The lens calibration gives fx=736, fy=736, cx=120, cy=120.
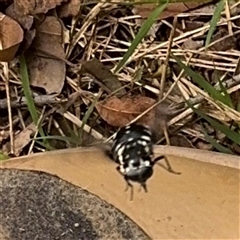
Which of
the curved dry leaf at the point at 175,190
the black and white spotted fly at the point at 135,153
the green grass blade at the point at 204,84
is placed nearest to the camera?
the black and white spotted fly at the point at 135,153

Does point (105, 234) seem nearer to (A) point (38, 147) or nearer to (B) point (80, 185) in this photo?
(B) point (80, 185)

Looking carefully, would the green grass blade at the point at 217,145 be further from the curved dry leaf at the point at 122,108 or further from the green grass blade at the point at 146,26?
the green grass blade at the point at 146,26

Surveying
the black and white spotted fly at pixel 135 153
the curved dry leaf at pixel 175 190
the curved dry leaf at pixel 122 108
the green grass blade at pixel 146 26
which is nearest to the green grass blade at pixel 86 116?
the curved dry leaf at pixel 122 108

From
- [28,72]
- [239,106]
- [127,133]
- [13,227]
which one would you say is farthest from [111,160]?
[28,72]

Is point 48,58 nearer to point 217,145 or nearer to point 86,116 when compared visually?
point 86,116

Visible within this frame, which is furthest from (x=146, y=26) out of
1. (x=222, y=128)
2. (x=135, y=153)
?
(x=135, y=153)

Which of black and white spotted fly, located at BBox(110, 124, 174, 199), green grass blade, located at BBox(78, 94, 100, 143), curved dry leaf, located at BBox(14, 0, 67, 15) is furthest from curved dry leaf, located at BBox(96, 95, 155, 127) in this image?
black and white spotted fly, located at BBox(110, 124, 174, 199)
